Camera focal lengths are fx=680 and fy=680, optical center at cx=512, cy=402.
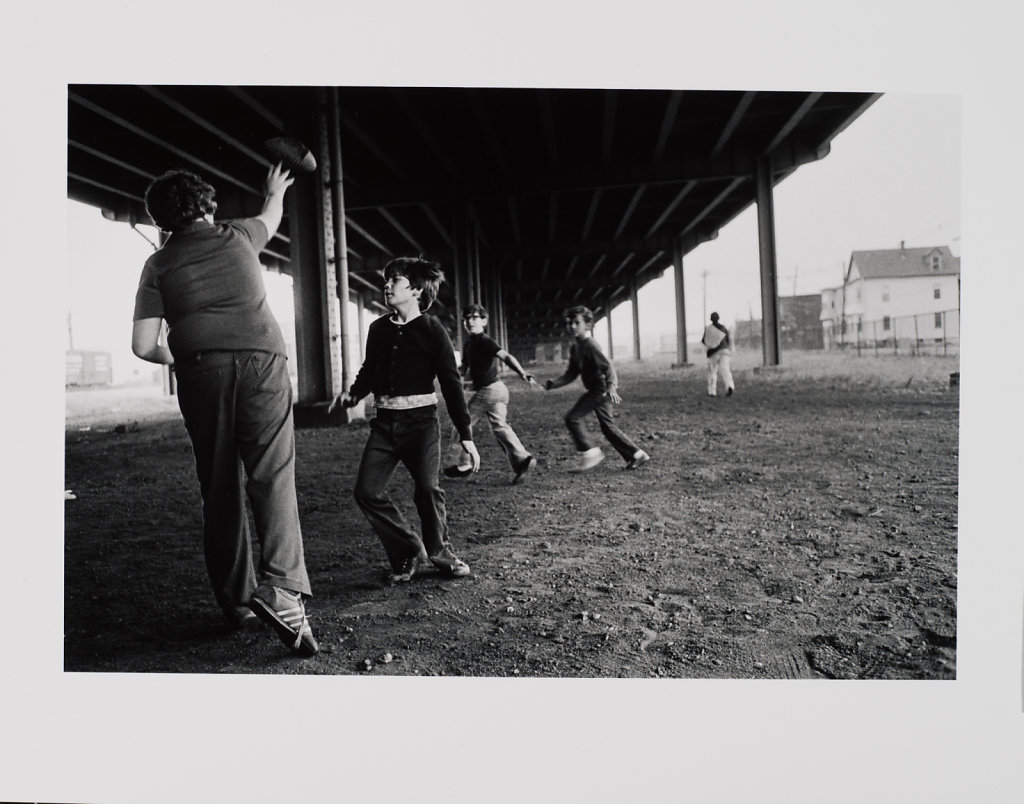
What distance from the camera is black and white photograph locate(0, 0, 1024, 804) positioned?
2.30 metres

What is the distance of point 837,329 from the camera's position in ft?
11.0

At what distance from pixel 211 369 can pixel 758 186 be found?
7.71 feet

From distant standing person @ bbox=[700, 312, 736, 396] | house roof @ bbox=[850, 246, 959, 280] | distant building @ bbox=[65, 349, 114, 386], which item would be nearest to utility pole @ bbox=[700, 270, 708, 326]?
distant standing person @ bbox=[700, 312, 736, 396]

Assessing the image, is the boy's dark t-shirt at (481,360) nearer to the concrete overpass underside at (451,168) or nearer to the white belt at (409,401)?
the concrete overpass underside at (451,168)

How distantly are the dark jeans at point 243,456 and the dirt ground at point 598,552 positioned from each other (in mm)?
223

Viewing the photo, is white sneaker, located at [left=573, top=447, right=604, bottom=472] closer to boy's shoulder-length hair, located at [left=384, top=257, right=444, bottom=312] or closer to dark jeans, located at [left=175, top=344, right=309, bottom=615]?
boy's shoulder-length hair, located at [left=384, top=257, right=444, bottom=312]

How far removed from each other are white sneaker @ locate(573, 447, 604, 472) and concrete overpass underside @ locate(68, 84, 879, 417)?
1.57 feet

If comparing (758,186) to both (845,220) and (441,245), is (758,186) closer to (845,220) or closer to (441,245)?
(845,220)

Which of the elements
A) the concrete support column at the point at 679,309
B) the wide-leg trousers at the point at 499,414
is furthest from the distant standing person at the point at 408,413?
the concrete support column at the point at 679,309

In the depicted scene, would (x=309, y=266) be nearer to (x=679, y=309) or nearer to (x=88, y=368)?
(x=88, y=368)

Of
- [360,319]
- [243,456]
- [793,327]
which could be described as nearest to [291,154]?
[360,319]

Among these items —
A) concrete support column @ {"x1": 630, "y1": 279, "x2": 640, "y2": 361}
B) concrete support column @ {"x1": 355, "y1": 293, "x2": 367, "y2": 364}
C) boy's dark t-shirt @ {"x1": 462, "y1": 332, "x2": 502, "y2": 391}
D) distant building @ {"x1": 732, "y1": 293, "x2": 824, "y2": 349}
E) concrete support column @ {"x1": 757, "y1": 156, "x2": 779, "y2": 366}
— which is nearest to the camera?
concrete support column @ {"x1": 355, "y1": 293, "x2": 367, "y2": 364}

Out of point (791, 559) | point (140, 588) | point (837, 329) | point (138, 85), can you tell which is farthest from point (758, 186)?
point (140, 588)

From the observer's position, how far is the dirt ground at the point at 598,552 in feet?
7.57
